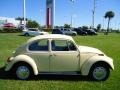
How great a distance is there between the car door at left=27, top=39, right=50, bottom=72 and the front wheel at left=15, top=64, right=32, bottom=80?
13.9 inches

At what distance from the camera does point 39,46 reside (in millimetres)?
10539

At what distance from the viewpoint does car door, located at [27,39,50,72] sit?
10.3 metres

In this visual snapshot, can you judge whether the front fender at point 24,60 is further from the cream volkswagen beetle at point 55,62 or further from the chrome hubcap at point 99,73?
A: the chrome hubcap at point 99,73

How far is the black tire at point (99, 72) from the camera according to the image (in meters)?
10.4

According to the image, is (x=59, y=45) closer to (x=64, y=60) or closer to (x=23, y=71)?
(x=64, y=60)

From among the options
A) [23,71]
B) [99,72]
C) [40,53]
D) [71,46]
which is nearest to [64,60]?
[71,46]

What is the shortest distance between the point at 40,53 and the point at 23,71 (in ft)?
2.80

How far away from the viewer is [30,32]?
52438mm

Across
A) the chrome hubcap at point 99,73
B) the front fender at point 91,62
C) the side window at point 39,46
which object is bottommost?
the chrome hubcap at point 99,73

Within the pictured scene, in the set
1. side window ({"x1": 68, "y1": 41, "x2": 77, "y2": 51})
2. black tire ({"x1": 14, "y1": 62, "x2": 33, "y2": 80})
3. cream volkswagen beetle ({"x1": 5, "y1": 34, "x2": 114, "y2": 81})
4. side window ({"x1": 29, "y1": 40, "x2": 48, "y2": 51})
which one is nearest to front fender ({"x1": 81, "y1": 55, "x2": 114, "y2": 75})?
A: cream volkswagen beetle ({"x1": 5, "y1": 34, "x2": 114, "y2": 81})

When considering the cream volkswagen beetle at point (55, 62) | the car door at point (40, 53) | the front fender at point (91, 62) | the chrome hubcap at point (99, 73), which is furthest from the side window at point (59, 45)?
the chrome hubcap at point (99, 73)

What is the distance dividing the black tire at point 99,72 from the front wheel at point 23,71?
7.01 feet

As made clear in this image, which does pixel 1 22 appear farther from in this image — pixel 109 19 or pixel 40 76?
pixel 40 76

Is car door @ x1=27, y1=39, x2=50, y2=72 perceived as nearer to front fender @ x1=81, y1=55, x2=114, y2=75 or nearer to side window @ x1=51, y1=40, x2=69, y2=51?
side window @ x1=51, y1=40, x2=69, y2=51
